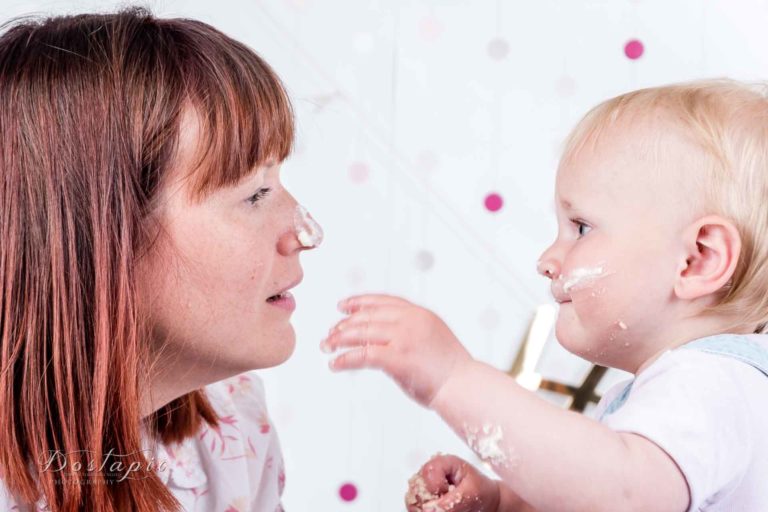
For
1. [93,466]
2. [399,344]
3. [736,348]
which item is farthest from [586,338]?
[93,466]

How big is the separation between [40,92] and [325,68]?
1009 mm

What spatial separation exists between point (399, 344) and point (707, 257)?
Result: 0.36 metres

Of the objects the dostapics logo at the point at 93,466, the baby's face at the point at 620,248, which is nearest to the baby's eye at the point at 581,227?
the baby's face at the point at 620,248

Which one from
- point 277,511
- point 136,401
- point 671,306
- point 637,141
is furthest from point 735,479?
point 277,511

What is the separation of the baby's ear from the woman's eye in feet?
1.54

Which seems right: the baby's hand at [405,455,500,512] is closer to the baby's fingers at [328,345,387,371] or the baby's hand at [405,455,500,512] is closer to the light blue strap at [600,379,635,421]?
the light blue strap at [600,379,635,421]

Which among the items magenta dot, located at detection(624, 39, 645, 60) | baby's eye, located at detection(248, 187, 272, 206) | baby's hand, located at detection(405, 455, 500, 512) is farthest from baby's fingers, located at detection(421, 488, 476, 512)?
magenta dot, located at detection(624, 39, 645, 60)

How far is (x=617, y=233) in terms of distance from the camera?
3.21ft

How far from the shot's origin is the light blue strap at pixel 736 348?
0.89 m

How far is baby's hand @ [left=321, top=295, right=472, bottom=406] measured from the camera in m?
0.80

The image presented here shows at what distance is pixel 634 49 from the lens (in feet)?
6.23

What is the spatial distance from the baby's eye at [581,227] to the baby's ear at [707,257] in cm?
10

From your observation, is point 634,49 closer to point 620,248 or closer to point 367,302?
point 620,248

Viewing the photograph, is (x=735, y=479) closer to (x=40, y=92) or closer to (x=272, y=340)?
(x=272, y=340)
